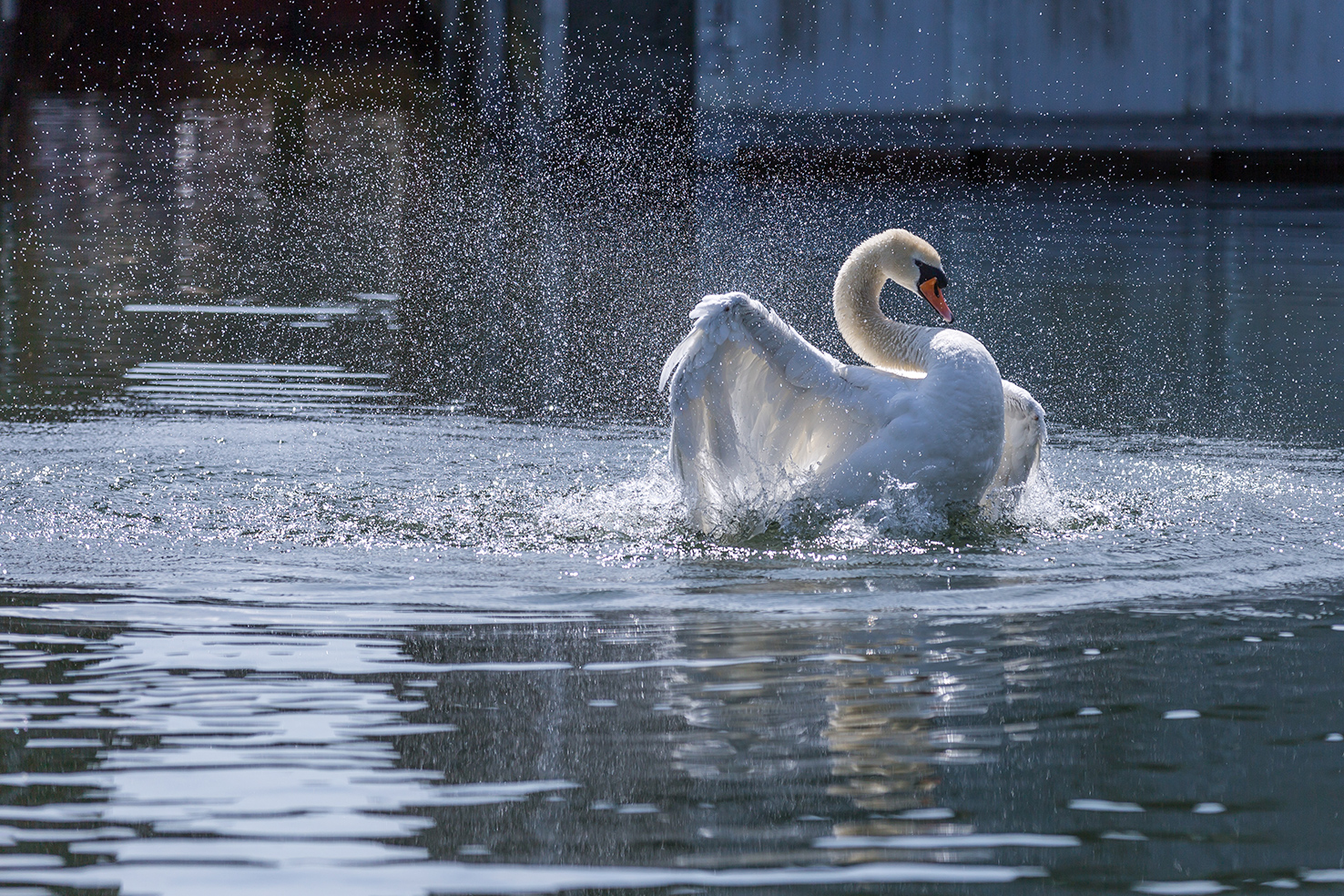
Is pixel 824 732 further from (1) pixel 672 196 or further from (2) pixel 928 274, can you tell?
(1) pixel 672 196

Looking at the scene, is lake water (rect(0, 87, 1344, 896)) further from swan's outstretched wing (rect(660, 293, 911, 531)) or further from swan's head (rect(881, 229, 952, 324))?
swan's head (rect(881, 229, 952, 324))

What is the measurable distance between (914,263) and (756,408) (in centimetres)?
100

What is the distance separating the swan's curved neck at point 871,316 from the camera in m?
7.01

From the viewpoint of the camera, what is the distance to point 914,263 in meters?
7.14

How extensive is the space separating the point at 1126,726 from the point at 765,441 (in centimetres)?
278

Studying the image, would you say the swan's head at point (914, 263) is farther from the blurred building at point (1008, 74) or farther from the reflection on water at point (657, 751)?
the blurred building at point (1008, 74)

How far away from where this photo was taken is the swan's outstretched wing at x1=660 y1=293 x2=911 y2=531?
20.4 feet

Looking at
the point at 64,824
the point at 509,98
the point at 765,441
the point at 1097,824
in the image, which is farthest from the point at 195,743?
the point at 509,98

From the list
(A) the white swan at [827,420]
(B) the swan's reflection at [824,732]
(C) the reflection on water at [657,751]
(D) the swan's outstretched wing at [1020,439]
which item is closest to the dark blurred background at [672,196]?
(D) the swan's outstretched wing at [1020,439]

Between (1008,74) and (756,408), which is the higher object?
(1008,74)

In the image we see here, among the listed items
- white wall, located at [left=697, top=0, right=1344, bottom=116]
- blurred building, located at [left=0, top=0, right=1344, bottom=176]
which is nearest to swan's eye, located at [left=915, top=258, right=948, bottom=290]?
blurred building, located at [left=0, top=0, right=1344, bottom=176]

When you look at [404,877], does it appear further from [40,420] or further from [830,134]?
[830,134]

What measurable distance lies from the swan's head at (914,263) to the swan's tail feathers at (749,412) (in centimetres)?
81

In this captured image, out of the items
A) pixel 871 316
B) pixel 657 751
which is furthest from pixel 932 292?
pixel 657 751
